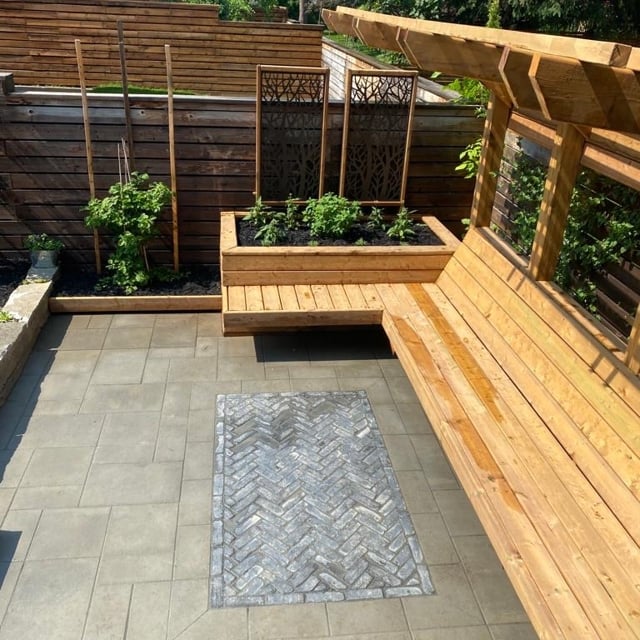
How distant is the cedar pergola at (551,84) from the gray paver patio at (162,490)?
60.2 inches

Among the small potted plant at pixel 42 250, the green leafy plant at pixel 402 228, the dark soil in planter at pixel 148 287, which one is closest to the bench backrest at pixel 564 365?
the green leafy plant at pixel 402 228

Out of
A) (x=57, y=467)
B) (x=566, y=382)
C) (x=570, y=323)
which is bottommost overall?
(x=57, y=467)

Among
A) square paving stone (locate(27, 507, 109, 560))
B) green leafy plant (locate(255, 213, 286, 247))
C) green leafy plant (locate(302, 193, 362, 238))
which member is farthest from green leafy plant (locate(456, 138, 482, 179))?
square paving stone (locate(27, 507, 109, 560))

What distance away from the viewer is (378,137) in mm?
6242

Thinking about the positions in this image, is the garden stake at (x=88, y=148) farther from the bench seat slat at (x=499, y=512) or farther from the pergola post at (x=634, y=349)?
the pergola post at (x=634, y=349)

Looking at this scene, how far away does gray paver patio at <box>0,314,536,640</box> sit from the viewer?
3059 millimetres

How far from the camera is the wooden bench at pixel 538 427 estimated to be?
266 cm

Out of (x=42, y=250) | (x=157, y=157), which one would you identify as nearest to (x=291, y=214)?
(x=157, y=157)

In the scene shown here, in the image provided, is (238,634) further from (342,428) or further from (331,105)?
(331,105)

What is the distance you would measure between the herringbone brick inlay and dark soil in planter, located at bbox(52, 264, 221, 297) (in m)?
1.82

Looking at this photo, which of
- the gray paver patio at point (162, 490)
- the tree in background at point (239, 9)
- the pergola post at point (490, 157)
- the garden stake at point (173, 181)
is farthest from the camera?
the tree in background at point (239, 9)

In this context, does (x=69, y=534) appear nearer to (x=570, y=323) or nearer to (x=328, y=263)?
(x=328, y=263)

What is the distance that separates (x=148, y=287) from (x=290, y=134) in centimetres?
212

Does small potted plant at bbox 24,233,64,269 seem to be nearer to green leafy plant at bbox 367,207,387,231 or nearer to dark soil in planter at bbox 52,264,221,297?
dark soil in planter at bbox 52,264,221,297
